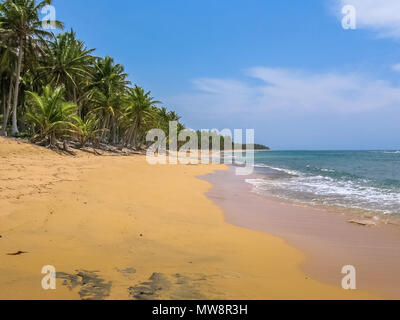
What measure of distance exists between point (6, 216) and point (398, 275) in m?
5.77

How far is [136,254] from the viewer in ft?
11.2

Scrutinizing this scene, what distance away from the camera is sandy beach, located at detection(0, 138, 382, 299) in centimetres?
248

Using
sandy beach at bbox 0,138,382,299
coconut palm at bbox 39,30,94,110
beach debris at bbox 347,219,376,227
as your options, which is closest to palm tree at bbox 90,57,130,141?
coconut palm at bbox 39,30,94,110

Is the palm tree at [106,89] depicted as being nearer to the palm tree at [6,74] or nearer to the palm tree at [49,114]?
the palm tree at [6,74]

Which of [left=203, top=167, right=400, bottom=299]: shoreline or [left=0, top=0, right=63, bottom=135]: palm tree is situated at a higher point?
[left=0, top=0, right=63, bottom=135]: palm tree

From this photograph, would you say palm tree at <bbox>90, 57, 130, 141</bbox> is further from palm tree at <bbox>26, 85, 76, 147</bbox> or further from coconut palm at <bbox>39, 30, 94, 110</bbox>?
palm tree at <bbox>26, 85, 76, 147</bbox>

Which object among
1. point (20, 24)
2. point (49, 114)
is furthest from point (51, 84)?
point (49, 114)

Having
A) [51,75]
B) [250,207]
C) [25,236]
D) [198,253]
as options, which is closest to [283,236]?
[198,253]

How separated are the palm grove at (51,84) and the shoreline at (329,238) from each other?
1668 cm

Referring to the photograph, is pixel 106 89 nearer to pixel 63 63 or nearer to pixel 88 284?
pixel 63 63

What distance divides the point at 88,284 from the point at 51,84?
30085 mm

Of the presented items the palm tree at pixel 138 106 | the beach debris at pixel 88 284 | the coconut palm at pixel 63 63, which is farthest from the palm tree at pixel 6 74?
the beach debris at pixel 88 284

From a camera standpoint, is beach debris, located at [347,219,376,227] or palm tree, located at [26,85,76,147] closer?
beach debris, located at [347,219,376,227]

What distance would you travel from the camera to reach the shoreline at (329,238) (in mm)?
3219
